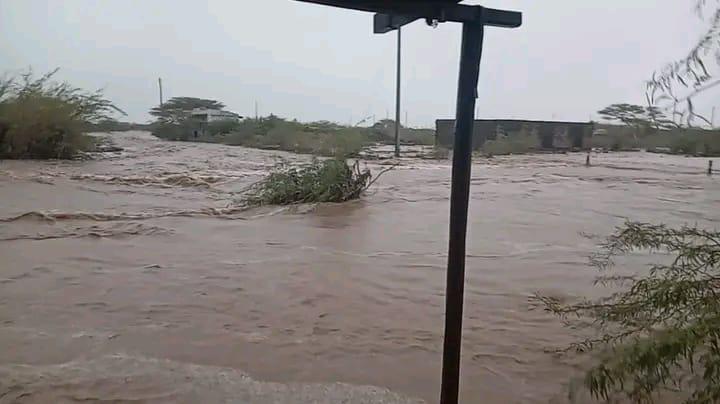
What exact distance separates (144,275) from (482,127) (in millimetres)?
24940

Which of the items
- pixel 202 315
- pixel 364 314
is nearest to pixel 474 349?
pixel 364 314

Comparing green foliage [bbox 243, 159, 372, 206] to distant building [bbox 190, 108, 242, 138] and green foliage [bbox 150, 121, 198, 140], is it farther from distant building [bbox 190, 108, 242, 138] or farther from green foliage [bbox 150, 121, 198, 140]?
distant building [bbox 190, 108, 242, 138]

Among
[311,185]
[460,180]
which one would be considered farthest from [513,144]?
[460,180]

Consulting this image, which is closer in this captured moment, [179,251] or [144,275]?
[144,275]

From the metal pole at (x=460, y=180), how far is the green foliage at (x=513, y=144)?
958 inches

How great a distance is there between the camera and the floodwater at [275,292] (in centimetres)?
339

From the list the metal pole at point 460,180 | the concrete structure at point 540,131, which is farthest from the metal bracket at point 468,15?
the concrete structure at point 540,131

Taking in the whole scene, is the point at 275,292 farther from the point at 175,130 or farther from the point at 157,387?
the point at 175,130

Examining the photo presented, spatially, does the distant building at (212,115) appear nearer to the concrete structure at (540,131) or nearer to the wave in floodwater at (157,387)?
the concrete structure at (540,131)

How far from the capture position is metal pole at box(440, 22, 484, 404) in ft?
8.27

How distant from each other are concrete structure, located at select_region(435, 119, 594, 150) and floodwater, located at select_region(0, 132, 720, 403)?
17.2m

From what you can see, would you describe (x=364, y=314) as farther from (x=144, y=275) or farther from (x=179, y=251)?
(x=179, y=251)

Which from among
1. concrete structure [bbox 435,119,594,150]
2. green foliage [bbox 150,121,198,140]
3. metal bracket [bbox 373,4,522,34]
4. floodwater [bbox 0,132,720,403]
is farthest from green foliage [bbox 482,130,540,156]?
metal bracket [bbox 373,4,522,34]

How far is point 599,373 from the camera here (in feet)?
7.06
